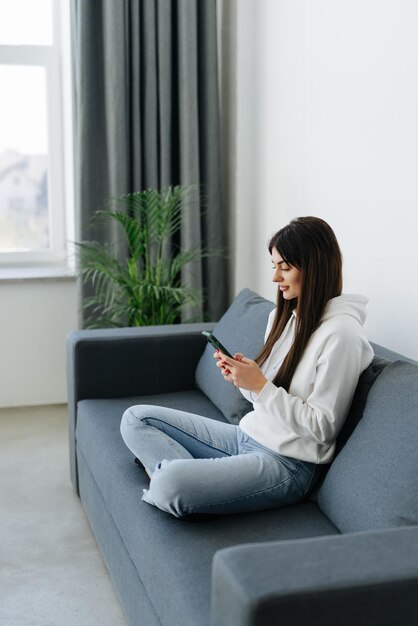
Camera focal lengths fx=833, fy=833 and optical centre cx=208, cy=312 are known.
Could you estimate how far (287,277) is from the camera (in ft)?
7.06

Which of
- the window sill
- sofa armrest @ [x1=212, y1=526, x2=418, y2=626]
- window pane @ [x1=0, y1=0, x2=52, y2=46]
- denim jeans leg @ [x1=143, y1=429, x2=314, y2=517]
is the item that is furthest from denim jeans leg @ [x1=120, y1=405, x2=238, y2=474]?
window pane @ [x1=0, y1=0, x2=52, y2=46]

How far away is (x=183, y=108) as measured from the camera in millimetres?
3916

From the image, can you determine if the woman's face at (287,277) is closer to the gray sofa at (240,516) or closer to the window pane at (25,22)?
the gray sofa at (240,516)

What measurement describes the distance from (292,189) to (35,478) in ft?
5.06

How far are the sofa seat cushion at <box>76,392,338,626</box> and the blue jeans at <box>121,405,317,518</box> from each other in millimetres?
34

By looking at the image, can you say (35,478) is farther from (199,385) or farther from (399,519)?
(399,519)

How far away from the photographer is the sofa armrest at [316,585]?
1.25 meters

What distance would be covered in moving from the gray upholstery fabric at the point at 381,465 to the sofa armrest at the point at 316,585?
33 cm

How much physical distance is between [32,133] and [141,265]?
0.99 metres

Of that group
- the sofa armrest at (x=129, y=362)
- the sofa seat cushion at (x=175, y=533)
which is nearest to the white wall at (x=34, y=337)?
the sofa armrest at (x=129, y=362)

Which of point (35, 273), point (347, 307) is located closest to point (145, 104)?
point (35, 273)

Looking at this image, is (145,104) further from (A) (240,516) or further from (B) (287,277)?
(A) (240,516)

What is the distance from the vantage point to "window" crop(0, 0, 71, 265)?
4250 mm

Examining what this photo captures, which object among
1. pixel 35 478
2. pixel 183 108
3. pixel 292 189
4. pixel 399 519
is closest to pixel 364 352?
pixel 399 519
